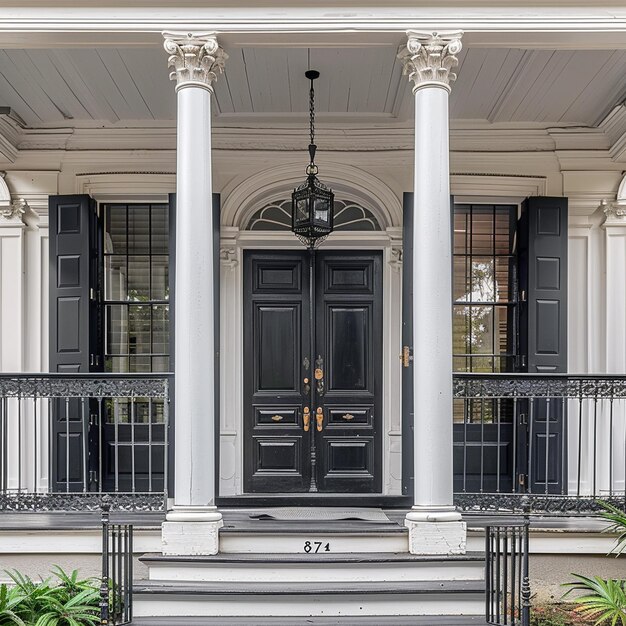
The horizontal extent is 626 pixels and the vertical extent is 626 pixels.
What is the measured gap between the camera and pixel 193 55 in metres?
5.72

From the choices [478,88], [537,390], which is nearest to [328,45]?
[478,88]

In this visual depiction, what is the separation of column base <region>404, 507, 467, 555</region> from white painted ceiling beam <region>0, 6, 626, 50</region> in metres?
3.75

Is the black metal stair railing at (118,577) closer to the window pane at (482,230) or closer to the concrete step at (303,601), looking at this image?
the concrete step at (303,601)

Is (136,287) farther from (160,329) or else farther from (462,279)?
(462,279)

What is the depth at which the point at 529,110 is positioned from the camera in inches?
308

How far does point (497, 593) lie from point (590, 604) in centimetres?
79

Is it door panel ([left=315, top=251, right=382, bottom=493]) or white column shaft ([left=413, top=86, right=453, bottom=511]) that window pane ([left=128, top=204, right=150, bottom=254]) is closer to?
A: door panel ([left=315, top=251, right=382, bottom=493])

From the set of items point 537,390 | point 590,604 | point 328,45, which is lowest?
point 590,604

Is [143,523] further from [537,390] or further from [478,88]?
[478,88]

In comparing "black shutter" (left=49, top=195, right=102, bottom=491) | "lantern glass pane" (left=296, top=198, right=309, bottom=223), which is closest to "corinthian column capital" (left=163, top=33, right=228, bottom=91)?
"lantern glass pane" (left=296, top=198, right=309, bottom=223)

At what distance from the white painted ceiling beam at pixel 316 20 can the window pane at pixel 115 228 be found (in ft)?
9.05

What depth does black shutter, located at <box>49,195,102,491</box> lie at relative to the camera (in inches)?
299

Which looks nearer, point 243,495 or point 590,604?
point 590,604

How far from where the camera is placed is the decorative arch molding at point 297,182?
8.14 metres
